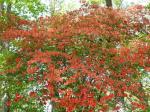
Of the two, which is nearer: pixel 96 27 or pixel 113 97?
pixel 113 97

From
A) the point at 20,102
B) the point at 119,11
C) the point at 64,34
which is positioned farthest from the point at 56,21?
the point at 20,102

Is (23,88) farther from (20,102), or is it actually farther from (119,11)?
(119,11)

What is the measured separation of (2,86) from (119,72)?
4094 millimetres

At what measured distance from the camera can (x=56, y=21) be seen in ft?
38.0

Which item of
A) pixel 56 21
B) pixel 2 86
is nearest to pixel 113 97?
pixel 56 21

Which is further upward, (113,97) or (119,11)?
(119,11)

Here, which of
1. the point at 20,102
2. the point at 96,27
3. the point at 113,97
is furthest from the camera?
the point at 20,102

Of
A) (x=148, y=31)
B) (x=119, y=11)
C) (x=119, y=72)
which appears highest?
(x=119, y=11)

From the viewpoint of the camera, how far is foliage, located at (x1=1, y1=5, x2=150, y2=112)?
10.2 metres

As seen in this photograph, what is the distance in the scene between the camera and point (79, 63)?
405 inches

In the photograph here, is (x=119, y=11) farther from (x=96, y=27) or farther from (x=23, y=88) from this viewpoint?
(x=23, y=88)

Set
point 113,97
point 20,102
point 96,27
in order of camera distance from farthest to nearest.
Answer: point 20,102, point 96,27, point 113,97

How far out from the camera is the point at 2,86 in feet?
40.3

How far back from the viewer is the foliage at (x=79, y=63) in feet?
33.6
